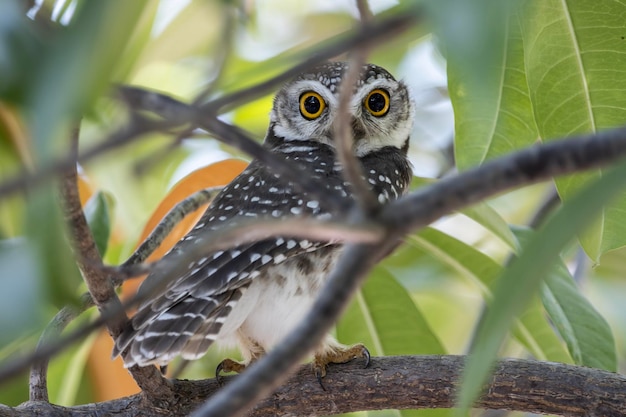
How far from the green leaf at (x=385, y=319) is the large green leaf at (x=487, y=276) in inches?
7.3

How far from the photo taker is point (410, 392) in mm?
2201

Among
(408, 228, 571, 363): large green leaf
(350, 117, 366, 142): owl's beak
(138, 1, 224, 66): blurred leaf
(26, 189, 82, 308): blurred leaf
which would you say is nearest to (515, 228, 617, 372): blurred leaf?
(408, 228, 571, 363): large green leaf

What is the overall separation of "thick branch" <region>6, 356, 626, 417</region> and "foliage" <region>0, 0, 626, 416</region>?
29 cm

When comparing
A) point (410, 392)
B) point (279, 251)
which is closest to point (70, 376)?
point (279, 251)

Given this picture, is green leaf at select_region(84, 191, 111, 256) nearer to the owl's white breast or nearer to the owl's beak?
the owl's white breast

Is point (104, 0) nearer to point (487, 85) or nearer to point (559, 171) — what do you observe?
point (487, 85)

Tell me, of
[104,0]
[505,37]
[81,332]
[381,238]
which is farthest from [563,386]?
[104,0]

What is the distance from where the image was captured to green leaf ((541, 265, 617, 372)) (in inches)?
96.0

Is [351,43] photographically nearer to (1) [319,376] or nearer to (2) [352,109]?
(1) [319,376]

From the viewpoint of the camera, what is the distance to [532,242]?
3.53 ft

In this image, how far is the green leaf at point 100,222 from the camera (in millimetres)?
2490

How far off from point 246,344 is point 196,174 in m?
0.62

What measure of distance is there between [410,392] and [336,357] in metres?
0.28

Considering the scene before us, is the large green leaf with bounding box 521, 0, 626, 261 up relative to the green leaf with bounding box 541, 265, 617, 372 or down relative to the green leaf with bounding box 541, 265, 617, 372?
up
